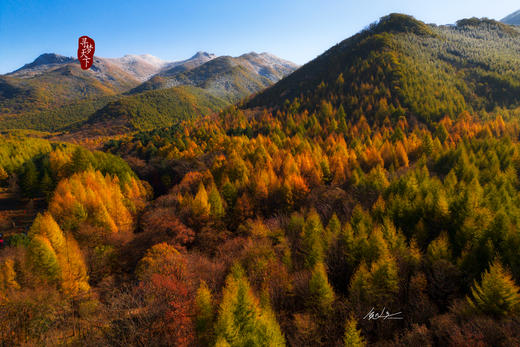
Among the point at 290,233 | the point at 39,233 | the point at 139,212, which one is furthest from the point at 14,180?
the point at 290,233

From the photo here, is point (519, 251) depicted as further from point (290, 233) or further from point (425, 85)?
point (425, 85)

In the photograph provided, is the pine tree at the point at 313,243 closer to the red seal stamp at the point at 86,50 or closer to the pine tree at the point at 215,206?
the pine tree at the point at 215,206

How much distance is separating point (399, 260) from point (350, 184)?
29736 mm

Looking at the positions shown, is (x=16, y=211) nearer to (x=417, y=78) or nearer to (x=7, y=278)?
(x=7, y=278)

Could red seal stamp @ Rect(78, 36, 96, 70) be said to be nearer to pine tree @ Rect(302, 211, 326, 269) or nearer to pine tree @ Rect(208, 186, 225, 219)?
pine tree @ Rect(208, 186, 225, 219)

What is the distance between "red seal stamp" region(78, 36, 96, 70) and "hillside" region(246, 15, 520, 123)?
119 m

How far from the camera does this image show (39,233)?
145ft

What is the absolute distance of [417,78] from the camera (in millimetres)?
135500

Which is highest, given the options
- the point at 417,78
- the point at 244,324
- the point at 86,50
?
the point at 417,78

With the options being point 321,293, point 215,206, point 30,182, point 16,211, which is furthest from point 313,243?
point 30,182

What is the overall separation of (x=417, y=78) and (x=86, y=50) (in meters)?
153

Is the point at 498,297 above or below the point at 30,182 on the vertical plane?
below

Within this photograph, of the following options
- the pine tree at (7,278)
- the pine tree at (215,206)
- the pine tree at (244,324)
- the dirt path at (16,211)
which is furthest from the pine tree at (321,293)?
the dirt path at (16,211)

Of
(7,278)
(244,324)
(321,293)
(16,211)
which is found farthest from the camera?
(16,211)
